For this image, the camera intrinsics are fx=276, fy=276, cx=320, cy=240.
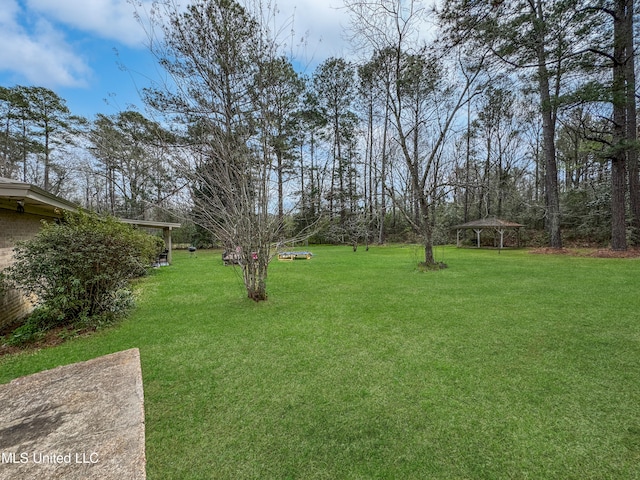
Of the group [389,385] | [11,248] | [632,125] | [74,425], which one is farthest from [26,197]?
[632,125]

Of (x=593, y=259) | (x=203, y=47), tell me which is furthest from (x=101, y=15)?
(x=593, y=259)

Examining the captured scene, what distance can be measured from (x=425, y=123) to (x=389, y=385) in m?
8.98

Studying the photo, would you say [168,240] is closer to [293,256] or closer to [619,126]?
[293,256]

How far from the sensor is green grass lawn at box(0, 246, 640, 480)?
5.27ft

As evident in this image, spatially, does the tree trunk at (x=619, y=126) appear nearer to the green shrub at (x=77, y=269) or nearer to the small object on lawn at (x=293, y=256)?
the small object on lawn at (x=293, y=256)

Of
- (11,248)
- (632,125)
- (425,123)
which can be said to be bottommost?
(11,248)

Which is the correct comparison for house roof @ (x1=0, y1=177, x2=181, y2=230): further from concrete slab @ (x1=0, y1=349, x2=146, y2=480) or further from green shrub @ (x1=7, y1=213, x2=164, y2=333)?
concrete slab @ (x1=0, y1=349, x2=146, y2=480)

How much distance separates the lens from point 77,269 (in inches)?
159

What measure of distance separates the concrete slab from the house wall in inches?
104

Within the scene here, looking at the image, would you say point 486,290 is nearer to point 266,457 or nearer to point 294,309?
point 294,309

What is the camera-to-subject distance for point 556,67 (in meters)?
9.77

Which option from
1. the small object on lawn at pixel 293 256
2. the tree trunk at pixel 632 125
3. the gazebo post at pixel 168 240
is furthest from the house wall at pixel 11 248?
the tree trunk at pixel 632 125

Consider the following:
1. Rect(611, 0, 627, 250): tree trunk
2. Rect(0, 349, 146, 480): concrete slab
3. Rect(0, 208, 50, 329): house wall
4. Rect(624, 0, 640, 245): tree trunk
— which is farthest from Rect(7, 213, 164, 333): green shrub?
Rect(624, 0, 640, 245): tree trunk

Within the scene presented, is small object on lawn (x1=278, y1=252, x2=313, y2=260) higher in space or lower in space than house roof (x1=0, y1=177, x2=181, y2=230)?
lower
